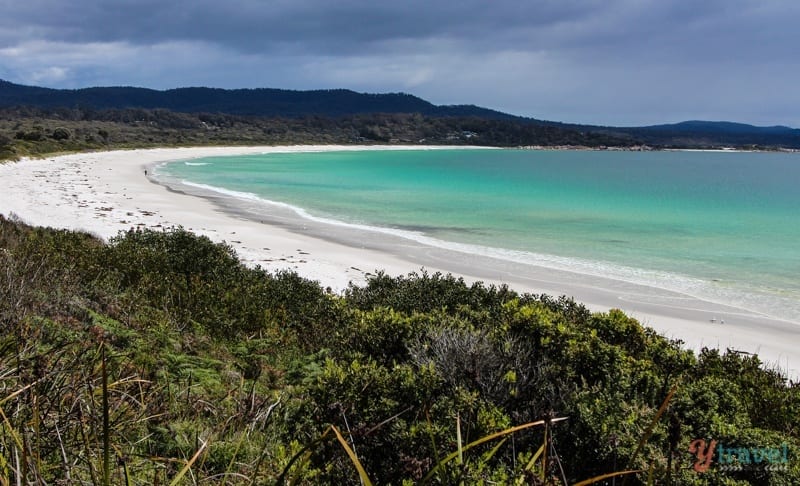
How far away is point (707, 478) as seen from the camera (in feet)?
8.61

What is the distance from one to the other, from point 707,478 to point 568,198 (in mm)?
33838

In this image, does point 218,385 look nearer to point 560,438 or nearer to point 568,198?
point 560,438

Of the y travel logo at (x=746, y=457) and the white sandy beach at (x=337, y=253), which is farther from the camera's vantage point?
the white sandy beach at (x=337, y=253)

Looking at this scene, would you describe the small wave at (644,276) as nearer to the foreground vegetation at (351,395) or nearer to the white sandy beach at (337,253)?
the white sandy beach at (337,253)

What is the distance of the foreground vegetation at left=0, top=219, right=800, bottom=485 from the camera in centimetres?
234

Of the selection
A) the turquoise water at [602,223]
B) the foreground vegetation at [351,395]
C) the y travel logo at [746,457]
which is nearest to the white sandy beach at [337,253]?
the turquoise water at [602,223]

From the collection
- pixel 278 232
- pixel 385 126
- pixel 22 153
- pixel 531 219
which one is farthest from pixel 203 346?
pixel 385 126

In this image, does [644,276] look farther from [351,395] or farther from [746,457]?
[351,395]

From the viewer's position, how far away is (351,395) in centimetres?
340

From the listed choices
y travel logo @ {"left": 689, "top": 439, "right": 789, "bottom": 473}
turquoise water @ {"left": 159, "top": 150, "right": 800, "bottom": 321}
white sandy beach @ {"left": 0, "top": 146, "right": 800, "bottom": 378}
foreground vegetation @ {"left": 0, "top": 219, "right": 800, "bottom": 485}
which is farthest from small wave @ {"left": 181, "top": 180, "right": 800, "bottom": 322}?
y travel logo @ {"left": 689, "top": 439, "right": 789, "bottom": 473}

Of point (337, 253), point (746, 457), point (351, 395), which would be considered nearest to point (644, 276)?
point (337, 253)

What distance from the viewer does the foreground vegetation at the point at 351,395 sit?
234 cm

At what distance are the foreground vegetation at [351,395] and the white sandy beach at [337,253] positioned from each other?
4.24 m

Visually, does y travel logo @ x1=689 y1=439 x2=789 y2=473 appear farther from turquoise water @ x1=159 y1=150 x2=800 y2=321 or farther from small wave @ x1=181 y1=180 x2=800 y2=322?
turquoise water @ x1=159 y1=150 x2=800 y2=321
